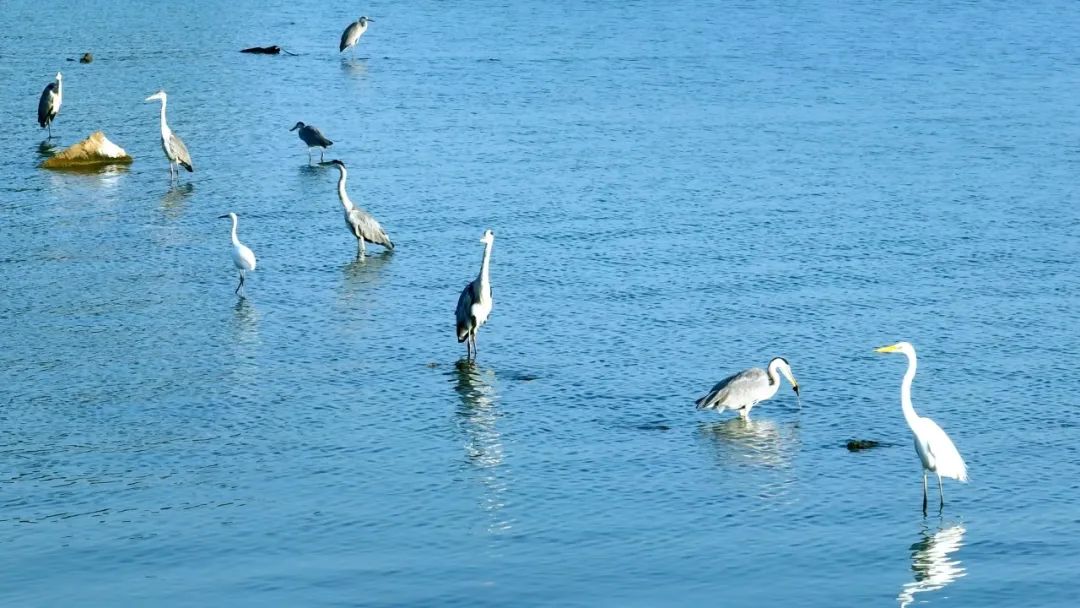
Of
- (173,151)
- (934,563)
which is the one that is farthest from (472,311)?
(173,151)

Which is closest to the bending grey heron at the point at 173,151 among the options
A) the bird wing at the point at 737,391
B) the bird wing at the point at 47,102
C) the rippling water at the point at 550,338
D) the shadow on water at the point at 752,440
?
the rippling water at the point at 550,338

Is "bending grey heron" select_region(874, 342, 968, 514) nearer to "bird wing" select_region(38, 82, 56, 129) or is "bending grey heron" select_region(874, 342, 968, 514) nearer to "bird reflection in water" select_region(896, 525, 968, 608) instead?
"bird reflection in water" select_region(896, 525, 968, 608)

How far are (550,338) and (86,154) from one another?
1774 centimetres

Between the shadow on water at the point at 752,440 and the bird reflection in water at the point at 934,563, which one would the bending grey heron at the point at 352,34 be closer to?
the shadow on water at the point at 752,440

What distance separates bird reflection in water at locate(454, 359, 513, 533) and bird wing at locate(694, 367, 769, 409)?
9.66ft

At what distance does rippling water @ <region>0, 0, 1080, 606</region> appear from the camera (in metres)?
19.1

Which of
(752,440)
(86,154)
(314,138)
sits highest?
(314,138)

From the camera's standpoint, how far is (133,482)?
832 inches

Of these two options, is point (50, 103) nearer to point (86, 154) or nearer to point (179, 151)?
point (86, 154)

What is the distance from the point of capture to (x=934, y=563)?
18938 millimetres

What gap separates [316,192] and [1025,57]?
87.2ft

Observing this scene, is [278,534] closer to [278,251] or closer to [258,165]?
[278,251]

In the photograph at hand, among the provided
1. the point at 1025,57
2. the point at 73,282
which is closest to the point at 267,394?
the point at 73,282

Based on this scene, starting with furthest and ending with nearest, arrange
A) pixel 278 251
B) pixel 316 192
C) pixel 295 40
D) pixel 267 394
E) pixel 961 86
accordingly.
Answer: pixel 295 40
pixel 961 86
pixel 316 192
pixel 278 251
pixel 267 394
